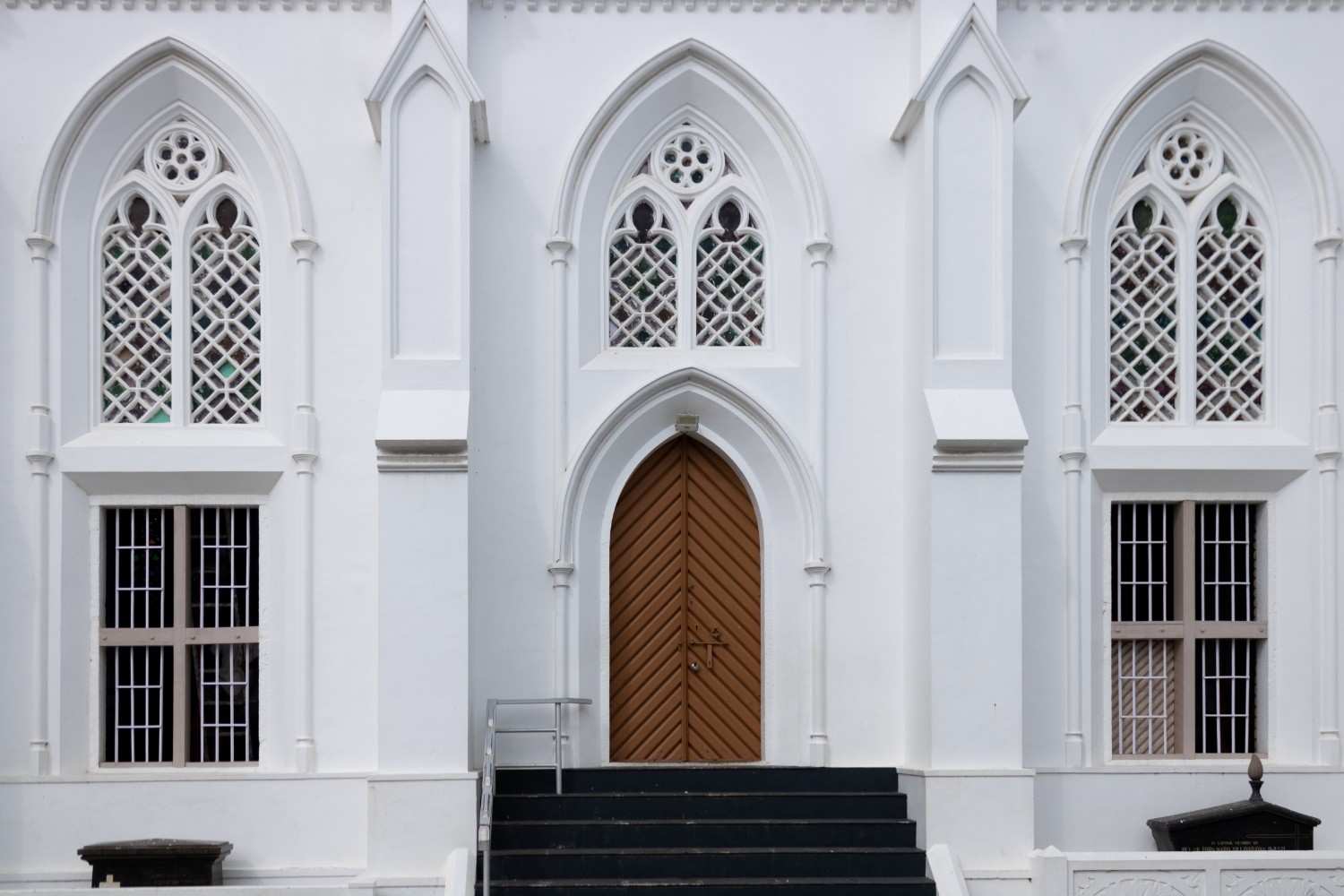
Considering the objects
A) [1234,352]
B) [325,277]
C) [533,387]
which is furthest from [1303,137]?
[325,277]

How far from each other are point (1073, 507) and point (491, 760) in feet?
15.8

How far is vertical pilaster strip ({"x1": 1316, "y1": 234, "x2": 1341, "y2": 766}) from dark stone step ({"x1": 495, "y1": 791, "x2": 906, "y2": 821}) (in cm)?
352

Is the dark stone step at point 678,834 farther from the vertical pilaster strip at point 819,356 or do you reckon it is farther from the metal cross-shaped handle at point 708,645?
the vertical pilaster strip at point 819,356

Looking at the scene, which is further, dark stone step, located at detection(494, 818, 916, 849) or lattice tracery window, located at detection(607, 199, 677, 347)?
lattice tracery window, located at detection(607, 199, 677, 347)

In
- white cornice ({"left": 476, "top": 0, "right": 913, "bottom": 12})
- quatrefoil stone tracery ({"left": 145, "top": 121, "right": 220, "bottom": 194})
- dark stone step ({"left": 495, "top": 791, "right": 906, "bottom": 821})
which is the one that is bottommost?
dark stone step ({"left": 495, "top": 791, "right": 906, "bottom": 821})

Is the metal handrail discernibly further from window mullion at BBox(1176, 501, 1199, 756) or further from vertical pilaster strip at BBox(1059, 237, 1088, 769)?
window mullion at BBox(1176, 501, 1199, 756)

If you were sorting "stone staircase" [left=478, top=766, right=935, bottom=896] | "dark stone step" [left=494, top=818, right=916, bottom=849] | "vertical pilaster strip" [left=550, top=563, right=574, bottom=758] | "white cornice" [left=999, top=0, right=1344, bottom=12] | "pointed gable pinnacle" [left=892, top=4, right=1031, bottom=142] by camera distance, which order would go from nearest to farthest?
"stone staircase" [left=478, top=766, right=935, bottom=896]
"dark stone step" [left=494, top=818, right=916, bottom=849]
"pointed gable pinnacle" [left=892, top=4, right=1031, bottom=142]
"vertical pilaster strip" [left=550, top=563, right=574, bottom=758]
"white cornice" [left=999, top=0, right=1344, bottom=12]

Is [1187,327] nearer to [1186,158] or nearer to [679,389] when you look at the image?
[1186,158]

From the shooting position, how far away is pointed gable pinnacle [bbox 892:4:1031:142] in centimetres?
1151

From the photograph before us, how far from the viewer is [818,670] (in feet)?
39.4

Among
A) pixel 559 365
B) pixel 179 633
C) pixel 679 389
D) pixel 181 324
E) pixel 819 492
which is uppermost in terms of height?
pixel 181 324

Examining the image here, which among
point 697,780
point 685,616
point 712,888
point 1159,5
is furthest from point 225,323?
point 1159,5

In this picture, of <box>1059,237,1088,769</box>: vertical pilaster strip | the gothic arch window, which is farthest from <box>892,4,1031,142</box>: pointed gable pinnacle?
the gothic arch window

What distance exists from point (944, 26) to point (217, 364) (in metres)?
6.10
